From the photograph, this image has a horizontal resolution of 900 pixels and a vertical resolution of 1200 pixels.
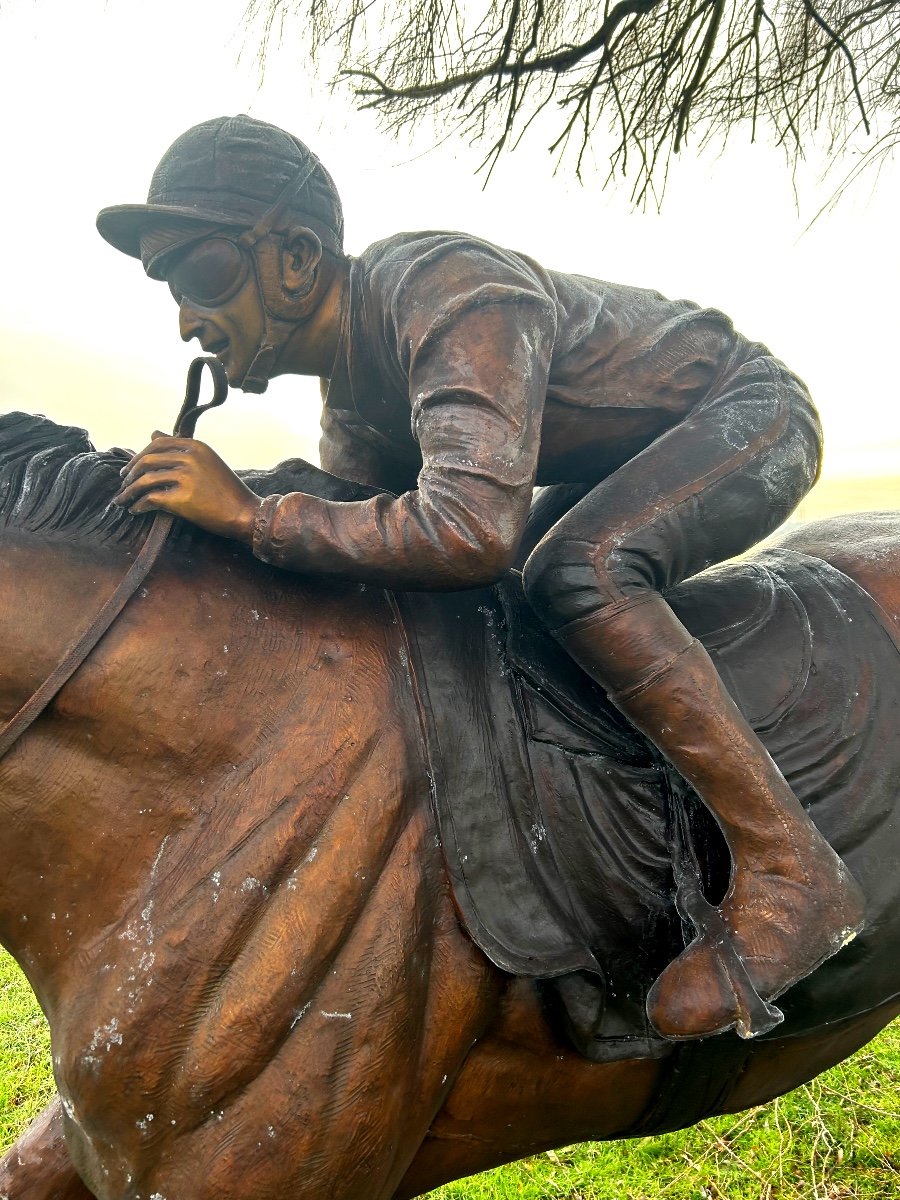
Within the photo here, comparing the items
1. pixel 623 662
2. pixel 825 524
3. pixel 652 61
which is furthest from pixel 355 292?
pixel 825 524

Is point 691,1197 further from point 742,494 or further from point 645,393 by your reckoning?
point 645,393

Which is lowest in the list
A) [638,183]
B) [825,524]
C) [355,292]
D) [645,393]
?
[825,524]

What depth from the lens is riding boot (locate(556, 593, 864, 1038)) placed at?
1427mm

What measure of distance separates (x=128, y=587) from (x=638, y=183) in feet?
5.04

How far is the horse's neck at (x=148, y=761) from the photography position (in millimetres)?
1341

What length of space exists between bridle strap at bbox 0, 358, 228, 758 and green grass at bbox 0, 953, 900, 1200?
7.36ft

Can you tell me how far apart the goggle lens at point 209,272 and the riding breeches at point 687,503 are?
2.38ft

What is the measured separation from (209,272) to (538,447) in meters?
0.66

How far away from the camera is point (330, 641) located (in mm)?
1506

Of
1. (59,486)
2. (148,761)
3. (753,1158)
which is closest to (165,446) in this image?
(59,486)

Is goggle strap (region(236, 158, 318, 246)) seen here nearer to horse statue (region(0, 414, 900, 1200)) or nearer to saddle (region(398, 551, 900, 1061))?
horse statue (region(0, 414, 900, 1200))

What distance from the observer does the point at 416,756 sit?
1475mm

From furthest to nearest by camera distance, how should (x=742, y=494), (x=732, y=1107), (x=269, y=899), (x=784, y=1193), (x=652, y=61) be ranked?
1. (x=784, y=1193)
2. (x=652, y=61)
3. (x=732, y=1107)
4. (x=742, y=494)
5. (x=269, y=899)

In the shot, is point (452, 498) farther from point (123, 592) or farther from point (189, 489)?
point (123, 592)
